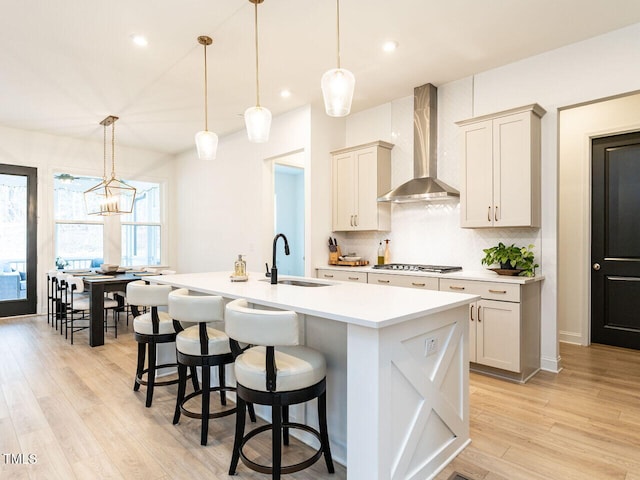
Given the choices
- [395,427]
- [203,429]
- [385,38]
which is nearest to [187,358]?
[203,429]

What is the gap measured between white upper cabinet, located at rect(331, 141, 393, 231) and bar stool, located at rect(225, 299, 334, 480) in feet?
9.72

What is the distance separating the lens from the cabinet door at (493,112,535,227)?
341 cm

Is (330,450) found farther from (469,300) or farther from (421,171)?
(421,171)

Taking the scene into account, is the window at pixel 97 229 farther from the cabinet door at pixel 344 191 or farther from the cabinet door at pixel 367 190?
the cabinet door at pixel 367 190

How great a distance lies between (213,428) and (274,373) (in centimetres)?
108

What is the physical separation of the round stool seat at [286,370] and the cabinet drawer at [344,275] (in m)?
2.35

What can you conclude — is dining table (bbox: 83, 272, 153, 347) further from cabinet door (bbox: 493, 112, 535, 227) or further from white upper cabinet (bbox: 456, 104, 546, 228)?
cabinet door (bbox: 493, 112, 535, 227)

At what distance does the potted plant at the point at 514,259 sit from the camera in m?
3.47

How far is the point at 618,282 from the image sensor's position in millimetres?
4230

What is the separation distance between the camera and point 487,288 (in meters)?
3.38

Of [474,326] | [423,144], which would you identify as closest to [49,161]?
[423,144]

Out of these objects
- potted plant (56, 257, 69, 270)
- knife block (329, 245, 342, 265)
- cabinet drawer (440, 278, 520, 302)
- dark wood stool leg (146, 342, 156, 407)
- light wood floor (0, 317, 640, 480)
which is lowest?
light wood floor (0, 317, 640, 480)

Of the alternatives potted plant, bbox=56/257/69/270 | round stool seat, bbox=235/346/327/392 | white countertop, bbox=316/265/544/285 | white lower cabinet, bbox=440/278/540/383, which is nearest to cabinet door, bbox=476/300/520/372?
white lower cabinet, bbox=440/278/540/383

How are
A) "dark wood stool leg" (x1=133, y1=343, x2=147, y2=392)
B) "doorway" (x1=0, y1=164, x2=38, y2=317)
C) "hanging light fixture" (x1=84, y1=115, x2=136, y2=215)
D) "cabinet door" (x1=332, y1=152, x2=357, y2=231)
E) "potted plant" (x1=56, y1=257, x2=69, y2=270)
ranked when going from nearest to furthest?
1. "dark wood stool leg" (x1=133, y1=343, x2=147, y2=392)
2. "cabinet door" (x1=332, y1=152, x2=357, y2=231)
3. "hanging light fixture" (x1=84, y1=115, x2=136, y2=215)
4. "doorway" (x1=0, y1=164, x2=38, y2=317)
5. "potted plant" (x1=56, y1=257, x2=69, y2=270)
